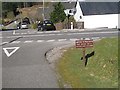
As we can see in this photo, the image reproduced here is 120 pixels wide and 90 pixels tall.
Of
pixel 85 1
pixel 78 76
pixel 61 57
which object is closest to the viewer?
pixel 78 76

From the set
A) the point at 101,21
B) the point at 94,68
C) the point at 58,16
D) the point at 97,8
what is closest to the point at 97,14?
the point at 101,21

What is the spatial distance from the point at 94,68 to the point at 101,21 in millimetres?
47583

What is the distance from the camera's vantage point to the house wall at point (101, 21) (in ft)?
196

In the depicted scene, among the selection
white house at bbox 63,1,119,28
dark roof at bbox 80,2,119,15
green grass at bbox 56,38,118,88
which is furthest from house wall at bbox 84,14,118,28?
green grass at bbox 56,38,118,88

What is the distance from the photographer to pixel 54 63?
15.2 metres

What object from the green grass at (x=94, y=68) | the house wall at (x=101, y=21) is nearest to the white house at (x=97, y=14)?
the house wall at (x=101, y=21)

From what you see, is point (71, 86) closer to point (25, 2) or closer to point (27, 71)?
→ point (27, 71)

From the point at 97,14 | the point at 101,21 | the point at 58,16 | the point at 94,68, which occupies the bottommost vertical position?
the point at 94,68

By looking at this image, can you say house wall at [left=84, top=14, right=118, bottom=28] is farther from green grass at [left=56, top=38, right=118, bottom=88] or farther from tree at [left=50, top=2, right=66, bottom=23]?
green grass at [left=56, top=38, right=118, bottom=88]

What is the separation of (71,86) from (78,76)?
1.60 metres

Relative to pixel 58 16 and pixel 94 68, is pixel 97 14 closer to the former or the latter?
pixel 58 16

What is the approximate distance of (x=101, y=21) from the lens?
60719 mm

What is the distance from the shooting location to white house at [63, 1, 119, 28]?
60.0 metres

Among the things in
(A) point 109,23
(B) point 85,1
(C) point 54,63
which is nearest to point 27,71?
(C) point 54,63
